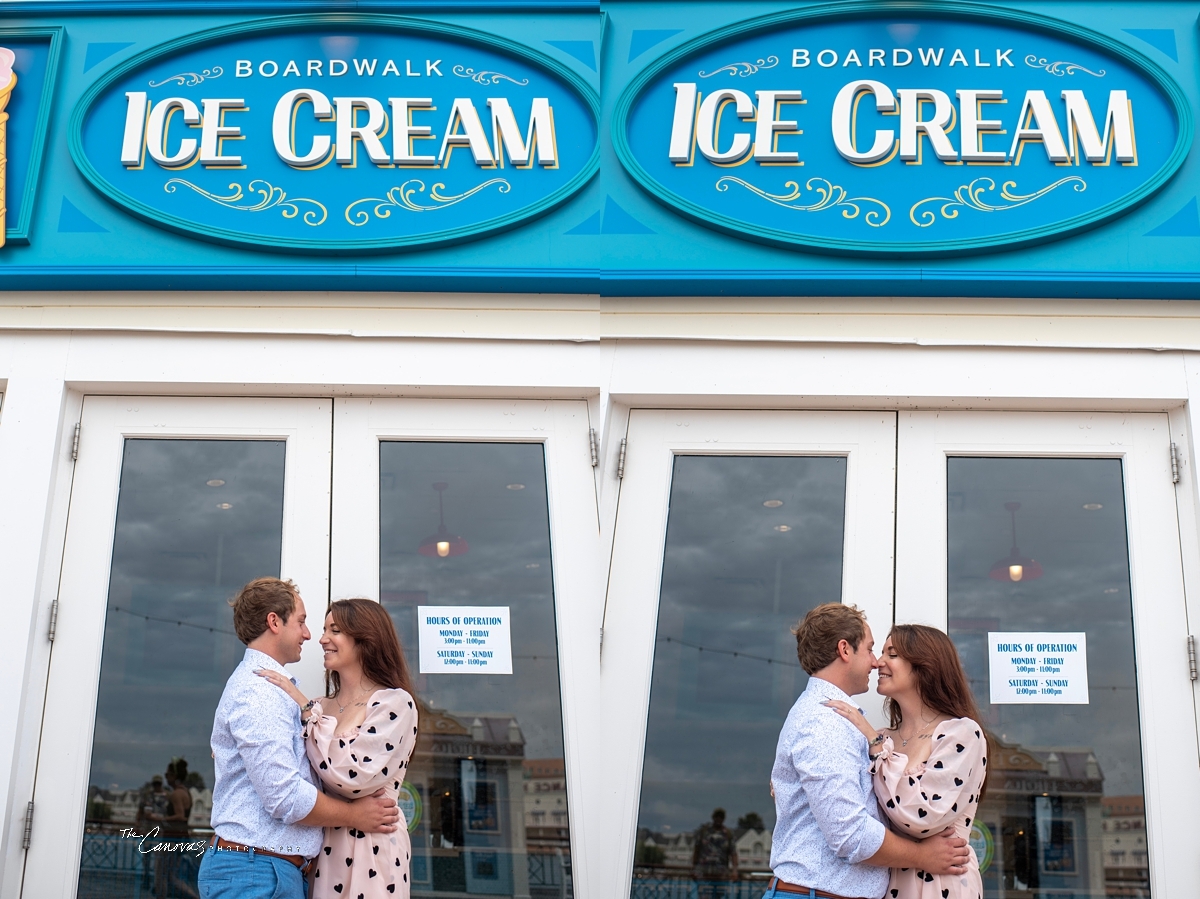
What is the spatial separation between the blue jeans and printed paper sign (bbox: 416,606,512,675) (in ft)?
2.43

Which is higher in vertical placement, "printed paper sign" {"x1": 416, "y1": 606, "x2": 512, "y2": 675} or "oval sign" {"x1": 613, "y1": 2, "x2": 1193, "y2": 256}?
"oval sign" {"x1": 613, "y1": 2, "x2": 1193, "y2": 256}

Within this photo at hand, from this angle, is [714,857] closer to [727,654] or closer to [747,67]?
[727,654]

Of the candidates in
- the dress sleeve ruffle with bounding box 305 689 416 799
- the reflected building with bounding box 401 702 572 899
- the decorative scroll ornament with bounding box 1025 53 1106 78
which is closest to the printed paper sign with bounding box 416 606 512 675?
the reflected building with bounding box 401 702 572 899

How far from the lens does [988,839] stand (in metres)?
2.99

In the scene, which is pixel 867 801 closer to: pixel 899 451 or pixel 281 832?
pixel 899 451

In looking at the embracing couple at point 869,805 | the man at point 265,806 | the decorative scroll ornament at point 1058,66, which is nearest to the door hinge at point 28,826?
the man at point 265,806

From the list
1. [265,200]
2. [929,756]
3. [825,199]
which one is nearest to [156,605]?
[265,200]

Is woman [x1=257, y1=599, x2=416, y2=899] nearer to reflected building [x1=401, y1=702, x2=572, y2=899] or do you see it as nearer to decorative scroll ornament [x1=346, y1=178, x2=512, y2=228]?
reflected building [x1=401, y1=702, x2=572, y2=899]

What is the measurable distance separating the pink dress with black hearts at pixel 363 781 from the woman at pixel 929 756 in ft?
3.58

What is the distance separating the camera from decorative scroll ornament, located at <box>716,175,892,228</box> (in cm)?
325

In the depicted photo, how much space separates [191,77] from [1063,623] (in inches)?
126

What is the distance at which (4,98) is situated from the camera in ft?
11.2

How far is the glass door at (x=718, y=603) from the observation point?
3100 mm

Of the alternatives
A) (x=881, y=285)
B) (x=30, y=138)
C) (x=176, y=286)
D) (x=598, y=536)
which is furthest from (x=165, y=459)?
(x=881, y=285)
